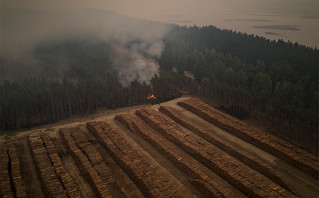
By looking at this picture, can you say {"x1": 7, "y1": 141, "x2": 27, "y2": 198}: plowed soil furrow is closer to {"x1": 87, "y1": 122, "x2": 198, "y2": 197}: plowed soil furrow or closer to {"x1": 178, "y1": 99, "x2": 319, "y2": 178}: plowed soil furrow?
{"x1": 87, "y1": 122, "x2": 198, "y2": 197}: plowed soil furrow

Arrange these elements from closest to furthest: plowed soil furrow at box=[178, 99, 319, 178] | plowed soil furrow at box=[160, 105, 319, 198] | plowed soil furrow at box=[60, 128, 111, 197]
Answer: plowed soil furrow at box=[60, 128, 111, 197] < plowed soil furrow at box=[160, 105, 319, 198] < plowed soil furrow at box=[178, 99, 319, 178]

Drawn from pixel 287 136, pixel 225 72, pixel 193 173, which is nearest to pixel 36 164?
pixel 193 173

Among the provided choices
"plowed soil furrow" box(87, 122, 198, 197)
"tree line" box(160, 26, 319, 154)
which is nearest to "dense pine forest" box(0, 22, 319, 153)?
"tree line" box(160, 26, 319, 154)

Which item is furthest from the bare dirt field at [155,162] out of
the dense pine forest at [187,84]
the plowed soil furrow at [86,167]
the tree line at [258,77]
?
the dense pine forest at [187,84]

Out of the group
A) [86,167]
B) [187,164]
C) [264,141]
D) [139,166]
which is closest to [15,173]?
[86,167]

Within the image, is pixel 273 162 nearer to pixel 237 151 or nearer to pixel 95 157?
pixel 237 151
